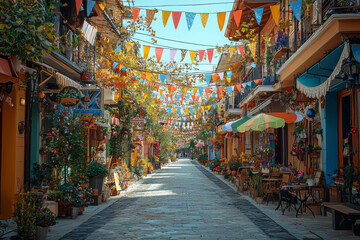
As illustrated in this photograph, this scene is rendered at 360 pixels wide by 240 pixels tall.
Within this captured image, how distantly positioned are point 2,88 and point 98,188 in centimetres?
611

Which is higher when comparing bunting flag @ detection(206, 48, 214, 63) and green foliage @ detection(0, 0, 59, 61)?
bunting flag @ detection(206, 48, 214, 63)

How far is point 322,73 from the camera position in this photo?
37.3 ft

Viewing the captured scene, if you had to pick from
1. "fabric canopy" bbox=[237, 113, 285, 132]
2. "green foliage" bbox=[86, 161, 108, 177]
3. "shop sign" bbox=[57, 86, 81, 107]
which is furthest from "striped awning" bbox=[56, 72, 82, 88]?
"fabric canopy" bbox=[237, 113, 285, 132]

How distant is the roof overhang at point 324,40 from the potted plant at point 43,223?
700 centimetres

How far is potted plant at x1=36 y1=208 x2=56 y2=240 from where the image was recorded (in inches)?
307

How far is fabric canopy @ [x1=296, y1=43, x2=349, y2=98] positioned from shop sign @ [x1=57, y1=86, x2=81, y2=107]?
6.07m

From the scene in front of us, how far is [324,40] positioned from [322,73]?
2.09m

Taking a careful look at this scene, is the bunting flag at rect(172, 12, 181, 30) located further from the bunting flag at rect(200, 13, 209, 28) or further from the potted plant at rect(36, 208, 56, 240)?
the potted plant at rect(36, 208, 56, 240)

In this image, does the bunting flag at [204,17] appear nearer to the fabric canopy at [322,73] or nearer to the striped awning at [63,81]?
the fabric canopy at [322,73]

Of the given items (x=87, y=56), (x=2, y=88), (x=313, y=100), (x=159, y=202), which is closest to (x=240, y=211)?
(x=159, y=202)

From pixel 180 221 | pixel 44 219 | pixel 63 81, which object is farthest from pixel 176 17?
pixel 44 219

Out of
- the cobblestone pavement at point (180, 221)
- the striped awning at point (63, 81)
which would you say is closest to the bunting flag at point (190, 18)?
the striped awning at point (63, 81)

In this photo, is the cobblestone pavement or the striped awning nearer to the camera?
the cobblestone pavement

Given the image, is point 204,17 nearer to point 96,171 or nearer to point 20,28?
point 96,171
